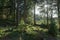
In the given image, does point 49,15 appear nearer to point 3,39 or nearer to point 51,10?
point 51,10

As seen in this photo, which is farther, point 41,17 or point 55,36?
point 41,17

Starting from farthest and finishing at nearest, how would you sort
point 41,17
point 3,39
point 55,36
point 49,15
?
point 41,17 < point 49,15 < point 55,36 < point 3,39

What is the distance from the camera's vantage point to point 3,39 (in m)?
12.3

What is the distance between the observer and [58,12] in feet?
79.6

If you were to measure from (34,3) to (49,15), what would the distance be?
137 inches

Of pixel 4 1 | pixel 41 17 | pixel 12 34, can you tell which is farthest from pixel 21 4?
pixel 12 34

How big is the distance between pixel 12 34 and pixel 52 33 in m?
4.50

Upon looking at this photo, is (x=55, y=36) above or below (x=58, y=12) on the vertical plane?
below

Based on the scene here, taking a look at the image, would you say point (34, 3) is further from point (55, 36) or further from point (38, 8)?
point (55, 36)

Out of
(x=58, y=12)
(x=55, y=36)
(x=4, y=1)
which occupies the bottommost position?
(x=55, y=36)

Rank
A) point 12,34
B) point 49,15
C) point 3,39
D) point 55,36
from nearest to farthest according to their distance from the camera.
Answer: point 3,39, point 12,34, point 55,36, point 49,15

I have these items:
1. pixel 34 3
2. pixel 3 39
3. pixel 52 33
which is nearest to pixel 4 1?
pixel 34 3

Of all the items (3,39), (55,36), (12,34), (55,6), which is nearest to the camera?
(3,39)

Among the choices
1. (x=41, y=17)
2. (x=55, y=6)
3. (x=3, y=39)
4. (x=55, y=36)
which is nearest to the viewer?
(x=3, y=39)
